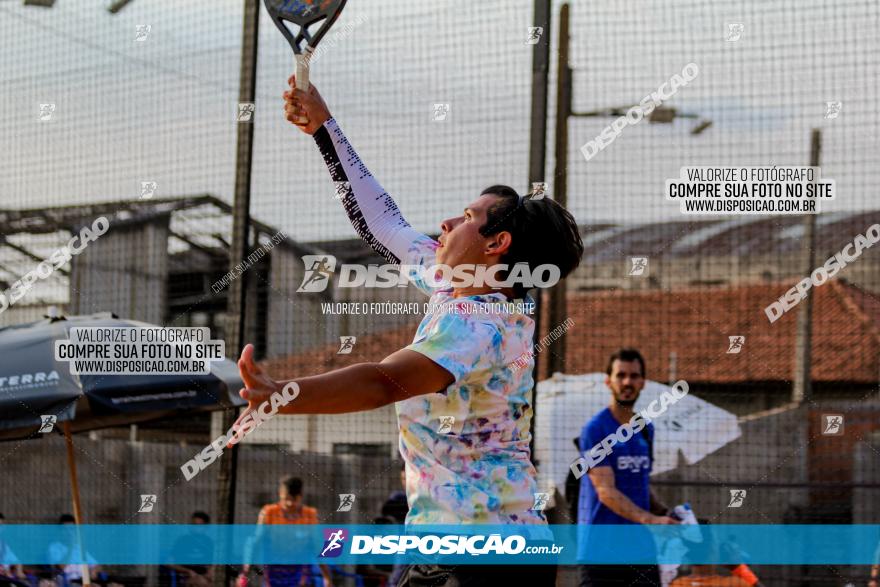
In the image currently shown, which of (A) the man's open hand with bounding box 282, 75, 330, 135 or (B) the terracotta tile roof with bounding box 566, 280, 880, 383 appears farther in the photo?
(B) the terracotta tile roof with bounding box 566, 280, 880, 383

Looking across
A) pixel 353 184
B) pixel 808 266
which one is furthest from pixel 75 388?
pixel 808 266

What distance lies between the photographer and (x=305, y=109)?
3.33 metres

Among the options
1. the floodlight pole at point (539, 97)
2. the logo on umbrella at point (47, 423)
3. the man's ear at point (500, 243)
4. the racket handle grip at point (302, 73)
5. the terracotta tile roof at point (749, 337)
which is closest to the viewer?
the man's ear at point (500, 243)

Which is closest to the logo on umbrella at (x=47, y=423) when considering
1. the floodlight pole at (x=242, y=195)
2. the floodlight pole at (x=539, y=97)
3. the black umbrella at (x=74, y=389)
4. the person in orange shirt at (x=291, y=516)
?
the black umbrella at (x=74, y=389)

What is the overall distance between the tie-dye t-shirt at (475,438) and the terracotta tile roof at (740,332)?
1182 centimetres

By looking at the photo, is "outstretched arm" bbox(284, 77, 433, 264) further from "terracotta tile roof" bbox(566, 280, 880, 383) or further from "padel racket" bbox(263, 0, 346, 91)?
"terracotta tile roof" bbox(566, 280, 880, 383)

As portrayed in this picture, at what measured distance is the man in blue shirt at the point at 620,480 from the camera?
565 cm

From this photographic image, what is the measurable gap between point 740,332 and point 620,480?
10023mm

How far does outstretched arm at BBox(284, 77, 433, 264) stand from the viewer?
10.9 ft

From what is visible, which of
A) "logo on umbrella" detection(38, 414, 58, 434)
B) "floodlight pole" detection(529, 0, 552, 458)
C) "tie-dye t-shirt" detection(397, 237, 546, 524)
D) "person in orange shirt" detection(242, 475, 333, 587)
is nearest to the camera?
"tie-dye t-shirt" detection(397, 237, 546, 524)

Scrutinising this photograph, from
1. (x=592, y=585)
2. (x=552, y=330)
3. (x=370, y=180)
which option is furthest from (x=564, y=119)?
(x=370, y=180)

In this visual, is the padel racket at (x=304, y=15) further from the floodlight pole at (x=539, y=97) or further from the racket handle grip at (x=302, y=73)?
the floodlight pole at (x=539, y=97)

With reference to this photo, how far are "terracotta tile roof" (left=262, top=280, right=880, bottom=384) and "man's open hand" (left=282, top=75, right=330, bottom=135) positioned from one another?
11.2 meters

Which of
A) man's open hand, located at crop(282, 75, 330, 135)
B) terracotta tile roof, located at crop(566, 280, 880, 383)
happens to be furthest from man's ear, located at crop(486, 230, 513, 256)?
terracotta tile roof, located at crop(566, 280, 880, 383)
